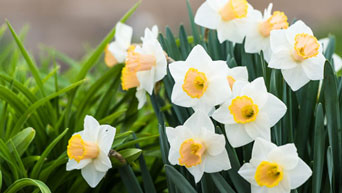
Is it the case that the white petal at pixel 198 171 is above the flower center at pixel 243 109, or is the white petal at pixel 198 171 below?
below

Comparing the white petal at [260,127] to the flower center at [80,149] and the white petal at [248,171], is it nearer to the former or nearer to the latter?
the white petal at [248,171]

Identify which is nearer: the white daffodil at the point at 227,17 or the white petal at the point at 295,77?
the white petal at the point at 295,77

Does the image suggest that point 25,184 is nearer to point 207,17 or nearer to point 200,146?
point 200,146

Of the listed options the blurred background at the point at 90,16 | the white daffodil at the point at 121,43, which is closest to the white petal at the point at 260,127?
the white daffodil at the point at 121,43

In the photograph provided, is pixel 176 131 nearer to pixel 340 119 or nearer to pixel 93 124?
pixel 93 124

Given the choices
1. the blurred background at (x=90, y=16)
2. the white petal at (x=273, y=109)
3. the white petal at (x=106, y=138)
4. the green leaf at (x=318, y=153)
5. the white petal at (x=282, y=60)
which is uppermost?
the white petal at (x=282, y=60)

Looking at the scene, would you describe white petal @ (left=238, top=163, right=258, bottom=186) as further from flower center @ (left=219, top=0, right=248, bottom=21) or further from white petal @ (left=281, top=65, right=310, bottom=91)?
flower center @ (left=219, top=0, right=248, bottom=21)

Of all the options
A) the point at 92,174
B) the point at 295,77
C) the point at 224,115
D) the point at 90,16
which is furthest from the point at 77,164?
the point at 90,16
